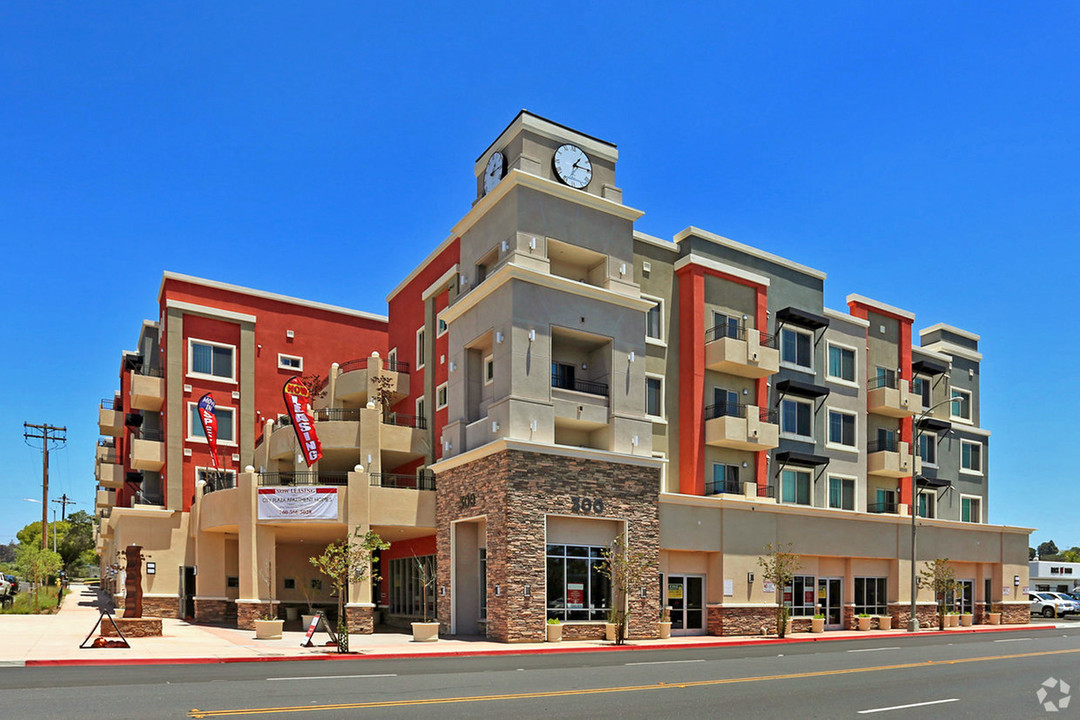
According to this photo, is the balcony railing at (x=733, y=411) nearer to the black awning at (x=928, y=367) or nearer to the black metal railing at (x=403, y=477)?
the black metal railing at (x=403, y=477)

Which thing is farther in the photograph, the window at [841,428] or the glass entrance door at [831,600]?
the window at [841,428]

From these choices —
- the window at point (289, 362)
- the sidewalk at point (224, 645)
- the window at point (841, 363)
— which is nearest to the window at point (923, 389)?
the window at point (841, 363)

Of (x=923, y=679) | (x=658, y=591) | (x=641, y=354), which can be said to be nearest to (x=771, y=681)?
(x=923, y=679)

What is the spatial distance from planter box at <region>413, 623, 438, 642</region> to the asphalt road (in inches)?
227

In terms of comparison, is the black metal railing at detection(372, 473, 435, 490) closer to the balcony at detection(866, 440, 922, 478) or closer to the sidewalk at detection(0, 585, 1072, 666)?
the sidewalk at detection(0, 585, 1072, 666)

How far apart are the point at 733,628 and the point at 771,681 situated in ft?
61.9

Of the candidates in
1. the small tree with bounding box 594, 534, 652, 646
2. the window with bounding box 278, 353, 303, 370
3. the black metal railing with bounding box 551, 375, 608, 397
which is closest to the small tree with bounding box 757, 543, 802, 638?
the small tree with bounding box 594, 534, 652, 646

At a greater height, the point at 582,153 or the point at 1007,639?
the point at 582,153

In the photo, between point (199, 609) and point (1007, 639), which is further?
point (199, 609)

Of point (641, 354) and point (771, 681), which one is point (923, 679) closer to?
point (771, 681)

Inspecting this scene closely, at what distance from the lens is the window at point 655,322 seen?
38562 mm

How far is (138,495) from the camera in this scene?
4731 centimetres

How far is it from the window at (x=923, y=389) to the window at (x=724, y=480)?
16993mm

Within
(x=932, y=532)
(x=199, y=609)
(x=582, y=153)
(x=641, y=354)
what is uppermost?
(x=582, y=153)
